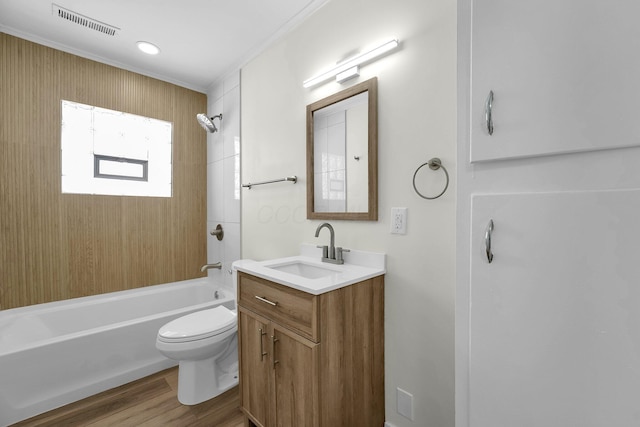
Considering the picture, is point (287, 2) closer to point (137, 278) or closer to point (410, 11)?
point (410, 11)

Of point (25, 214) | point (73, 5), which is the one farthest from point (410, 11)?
point (25, 214)

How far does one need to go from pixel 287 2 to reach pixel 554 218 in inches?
74.0

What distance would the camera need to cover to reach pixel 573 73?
603mm

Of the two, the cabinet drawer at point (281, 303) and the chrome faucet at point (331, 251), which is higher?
the chrome faucet at point (331, 251)

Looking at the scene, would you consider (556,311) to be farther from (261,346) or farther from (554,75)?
(261,346)

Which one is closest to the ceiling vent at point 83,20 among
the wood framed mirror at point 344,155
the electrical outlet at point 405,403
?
the wood framed mirror at point 344,155

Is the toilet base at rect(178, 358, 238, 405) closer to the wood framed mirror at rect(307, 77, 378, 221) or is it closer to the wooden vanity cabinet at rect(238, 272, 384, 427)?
the wooden vanity cabinet at rect(238, 272, 384, 427)

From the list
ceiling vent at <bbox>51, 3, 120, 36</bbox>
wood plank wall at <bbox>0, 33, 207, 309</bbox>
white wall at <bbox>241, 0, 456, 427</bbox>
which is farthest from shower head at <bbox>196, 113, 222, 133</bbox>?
white wall at <bbox>241, 0, 456, 427</bbox>

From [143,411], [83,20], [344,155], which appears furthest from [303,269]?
[83,20]

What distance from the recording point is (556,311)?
0.64 metres

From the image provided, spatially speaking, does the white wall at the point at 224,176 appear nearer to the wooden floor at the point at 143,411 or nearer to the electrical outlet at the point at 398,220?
the wooden floor at the point at 143,411

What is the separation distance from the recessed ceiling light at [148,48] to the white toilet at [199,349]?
6.80 feet

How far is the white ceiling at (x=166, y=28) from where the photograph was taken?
175 centimetres

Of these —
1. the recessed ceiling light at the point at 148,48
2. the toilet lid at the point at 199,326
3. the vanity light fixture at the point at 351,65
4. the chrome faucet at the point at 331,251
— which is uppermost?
the recessed ceiling light at the point at 148,48
